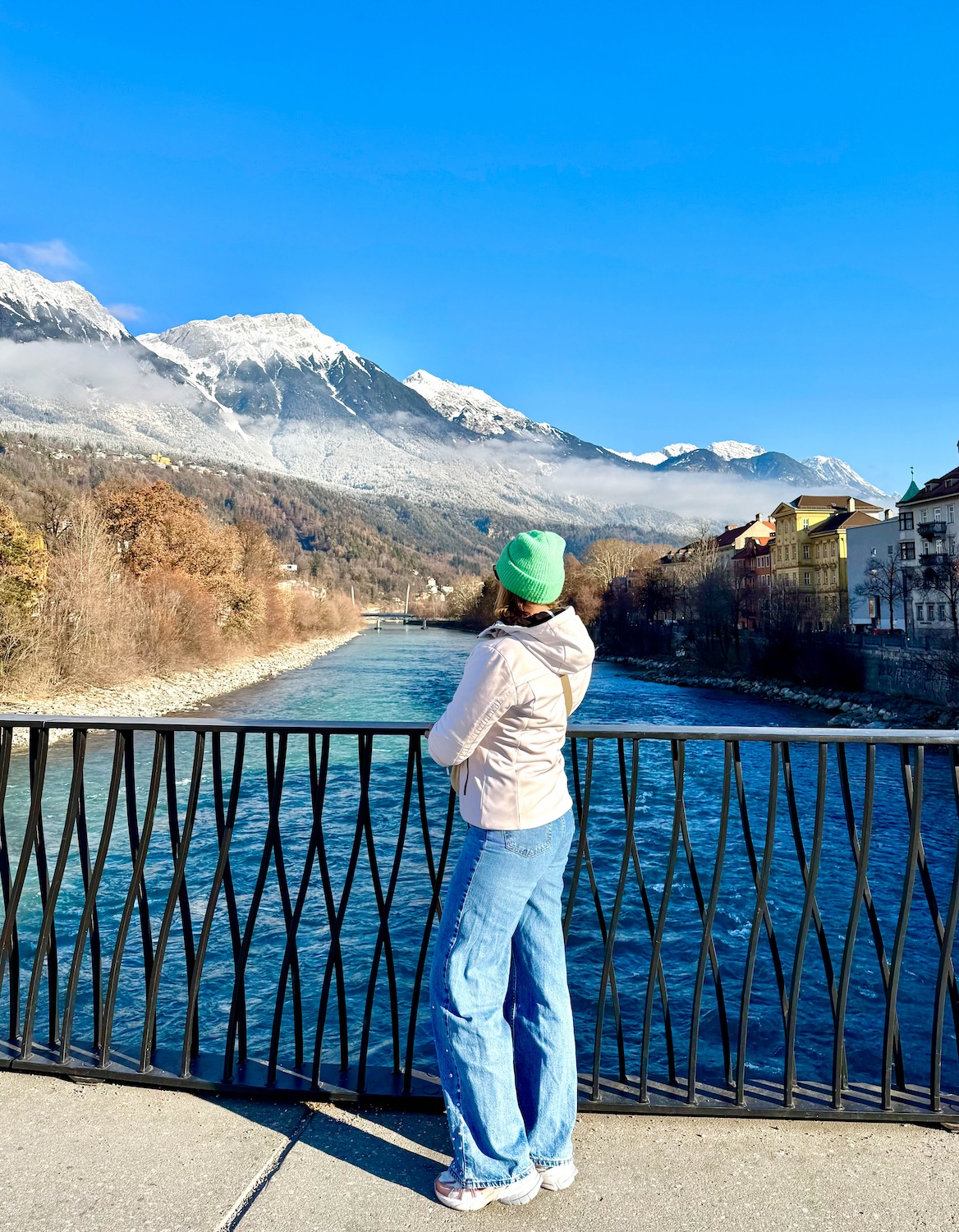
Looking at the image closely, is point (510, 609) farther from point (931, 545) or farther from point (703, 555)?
point (703, 555)

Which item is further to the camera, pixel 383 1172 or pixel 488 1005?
pixel 383 1172

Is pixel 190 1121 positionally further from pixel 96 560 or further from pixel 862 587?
pixel 862 587

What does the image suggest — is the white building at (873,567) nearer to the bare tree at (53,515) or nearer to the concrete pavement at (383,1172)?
the bare tree at (53,515)

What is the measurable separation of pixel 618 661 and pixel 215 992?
56.5 meters

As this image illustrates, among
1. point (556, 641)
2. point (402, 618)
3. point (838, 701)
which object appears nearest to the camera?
point (556, 641)

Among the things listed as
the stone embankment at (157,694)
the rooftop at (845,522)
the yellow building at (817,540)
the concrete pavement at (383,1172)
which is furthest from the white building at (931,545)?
the concrete pavement at (383,1172)

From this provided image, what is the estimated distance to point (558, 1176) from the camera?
2.36 m

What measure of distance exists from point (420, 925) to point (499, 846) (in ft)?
32.4

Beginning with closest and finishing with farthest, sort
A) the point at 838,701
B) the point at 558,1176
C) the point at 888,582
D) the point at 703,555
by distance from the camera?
the point at 558,1176 < the point at 838,701 < the point at 888,582 < the point at 703,555

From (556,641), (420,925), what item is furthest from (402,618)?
(556,641)

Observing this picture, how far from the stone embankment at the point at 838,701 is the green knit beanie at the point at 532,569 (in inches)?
943

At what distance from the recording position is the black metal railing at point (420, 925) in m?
2.83

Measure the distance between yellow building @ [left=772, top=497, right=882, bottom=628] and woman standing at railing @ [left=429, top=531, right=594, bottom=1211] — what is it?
65.0 metres

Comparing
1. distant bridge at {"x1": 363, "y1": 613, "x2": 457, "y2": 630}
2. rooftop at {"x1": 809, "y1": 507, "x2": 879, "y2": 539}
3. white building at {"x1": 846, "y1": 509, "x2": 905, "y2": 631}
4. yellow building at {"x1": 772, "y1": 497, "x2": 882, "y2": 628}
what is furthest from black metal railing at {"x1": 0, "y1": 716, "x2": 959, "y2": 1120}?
distant bridge at {"x1": 363, "y1": 613, "x2": 457, "y2": 630}
